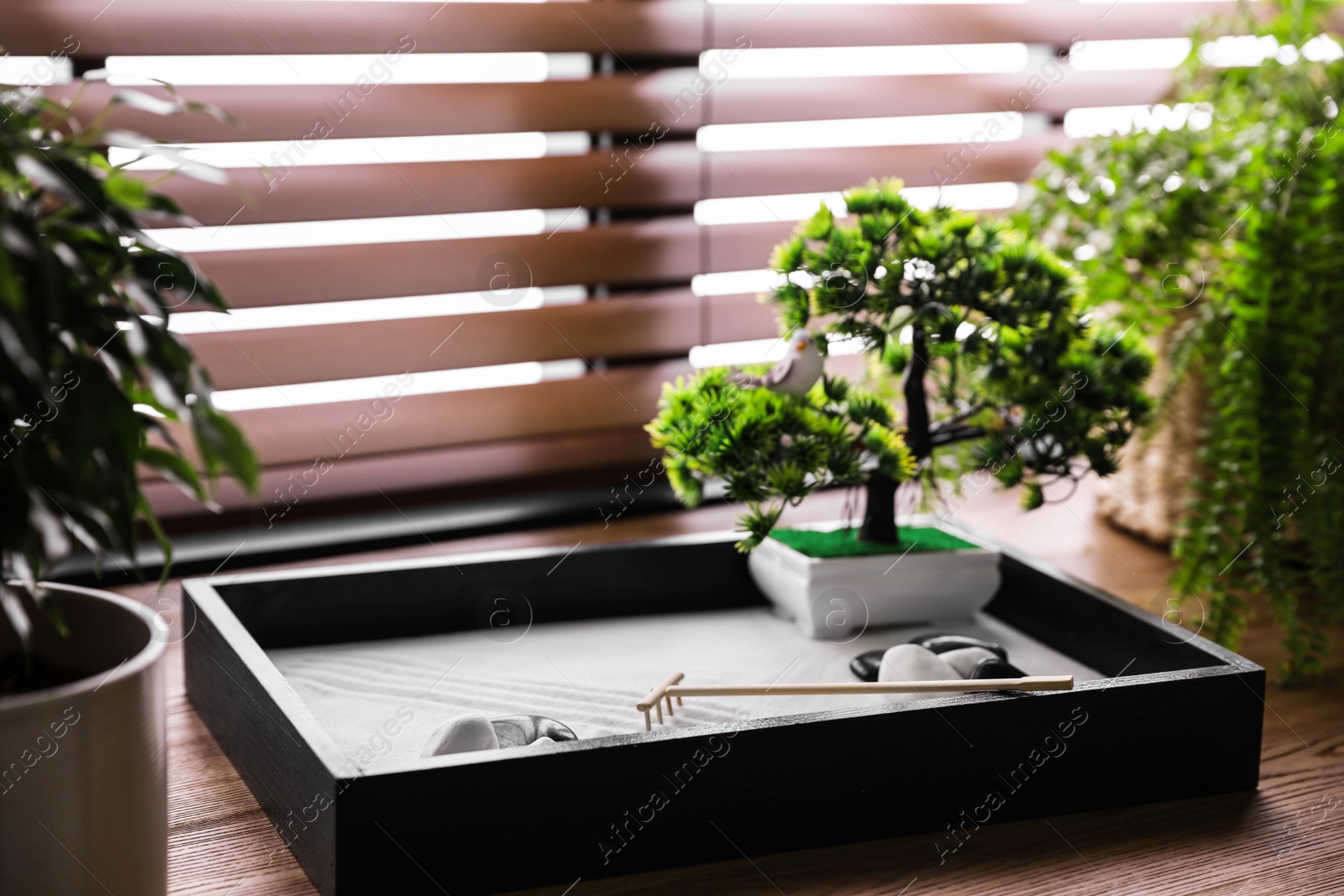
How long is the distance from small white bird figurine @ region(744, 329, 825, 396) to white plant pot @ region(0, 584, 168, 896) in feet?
2.13

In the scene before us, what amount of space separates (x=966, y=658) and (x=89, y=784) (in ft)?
2.48

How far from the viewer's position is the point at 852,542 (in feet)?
4.58

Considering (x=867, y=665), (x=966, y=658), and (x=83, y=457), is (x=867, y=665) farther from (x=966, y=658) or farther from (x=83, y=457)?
(x=83, y=457)

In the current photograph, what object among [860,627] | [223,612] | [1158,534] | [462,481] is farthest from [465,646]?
[1158,534]

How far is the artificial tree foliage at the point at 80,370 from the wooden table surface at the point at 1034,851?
1.11 feet

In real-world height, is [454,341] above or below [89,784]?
above

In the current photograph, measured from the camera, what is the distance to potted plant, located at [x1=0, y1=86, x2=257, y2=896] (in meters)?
0.64

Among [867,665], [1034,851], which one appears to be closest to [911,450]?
[867,665]

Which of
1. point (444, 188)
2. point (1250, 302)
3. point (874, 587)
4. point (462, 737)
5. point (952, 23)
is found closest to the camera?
point (462, 737)

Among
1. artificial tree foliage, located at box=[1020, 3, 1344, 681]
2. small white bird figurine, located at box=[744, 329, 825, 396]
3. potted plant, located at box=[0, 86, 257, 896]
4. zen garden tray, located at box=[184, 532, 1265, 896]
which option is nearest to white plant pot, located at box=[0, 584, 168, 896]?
potted plant, located at box=[0, 86, 257, 896]

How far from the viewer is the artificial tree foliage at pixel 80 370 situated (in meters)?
0.64

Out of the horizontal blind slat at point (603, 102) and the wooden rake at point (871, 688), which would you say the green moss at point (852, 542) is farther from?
the horizontal blind slat at point (603, 102)

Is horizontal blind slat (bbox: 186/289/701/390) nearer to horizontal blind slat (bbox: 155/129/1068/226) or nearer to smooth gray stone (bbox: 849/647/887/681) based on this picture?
horizontal blind slat (bbox: 155/129/1068/226)

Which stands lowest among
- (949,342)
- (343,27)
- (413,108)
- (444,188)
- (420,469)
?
(420,469)
